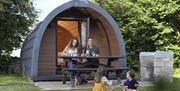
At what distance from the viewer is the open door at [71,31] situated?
14555 millimetres

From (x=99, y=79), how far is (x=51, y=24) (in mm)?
7279

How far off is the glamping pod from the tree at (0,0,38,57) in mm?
7845

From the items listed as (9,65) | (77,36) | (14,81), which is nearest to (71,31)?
(77,36)

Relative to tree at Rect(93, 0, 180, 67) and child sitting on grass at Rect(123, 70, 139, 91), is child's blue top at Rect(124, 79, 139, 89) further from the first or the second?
tree at Rect(93, 0, 180, 67)

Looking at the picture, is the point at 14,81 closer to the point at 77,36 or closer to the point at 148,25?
the point at 77,36

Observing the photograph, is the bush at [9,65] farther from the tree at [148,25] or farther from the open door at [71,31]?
the tree at [148,25]

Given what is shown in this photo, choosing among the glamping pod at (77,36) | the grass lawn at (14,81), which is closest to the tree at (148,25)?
the glamping pod at (77,36)

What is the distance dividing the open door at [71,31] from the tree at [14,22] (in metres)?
6.01

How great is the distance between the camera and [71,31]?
1614 centimetres

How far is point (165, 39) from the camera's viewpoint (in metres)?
22.8

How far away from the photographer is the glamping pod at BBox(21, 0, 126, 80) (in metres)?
13.0

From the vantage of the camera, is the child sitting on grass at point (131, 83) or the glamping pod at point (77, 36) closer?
the child sitting on grass at point (131, 83)

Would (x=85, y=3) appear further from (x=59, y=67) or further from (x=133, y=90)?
(x=133, y=90)

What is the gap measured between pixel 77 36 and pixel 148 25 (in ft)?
28.9
